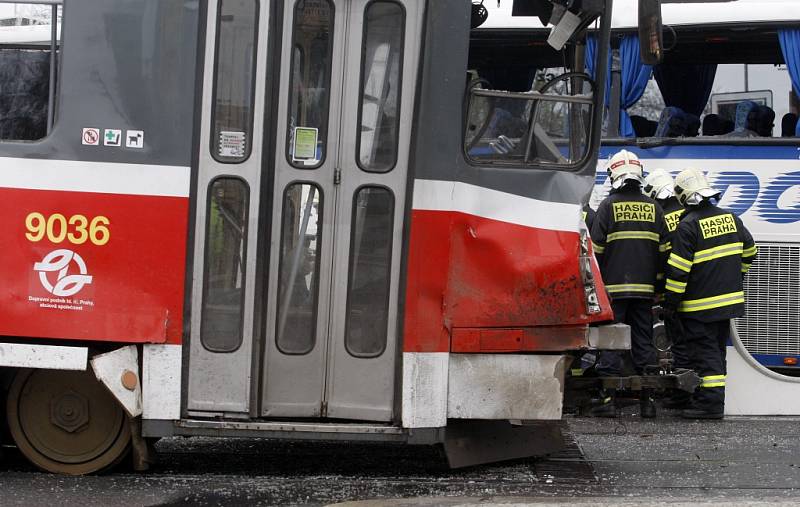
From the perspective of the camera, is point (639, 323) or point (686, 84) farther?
point (686, 84)

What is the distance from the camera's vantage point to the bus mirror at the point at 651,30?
6.17 meters

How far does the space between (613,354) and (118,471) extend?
3.56 metres

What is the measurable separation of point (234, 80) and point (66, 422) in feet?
7.06

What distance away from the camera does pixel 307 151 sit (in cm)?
606

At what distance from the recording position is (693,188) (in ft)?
29.2

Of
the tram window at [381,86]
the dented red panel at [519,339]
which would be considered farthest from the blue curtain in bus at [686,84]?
the tram window at [381,86]

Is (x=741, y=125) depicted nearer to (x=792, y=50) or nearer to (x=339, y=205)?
(x=792, y=50)

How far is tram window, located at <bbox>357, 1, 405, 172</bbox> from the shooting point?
6070mm

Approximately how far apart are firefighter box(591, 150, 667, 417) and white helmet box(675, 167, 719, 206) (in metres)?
0.26

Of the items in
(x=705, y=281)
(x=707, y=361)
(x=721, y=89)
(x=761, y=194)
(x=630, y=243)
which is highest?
(x=721, y=89)

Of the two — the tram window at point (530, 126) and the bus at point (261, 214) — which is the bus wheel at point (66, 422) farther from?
the tram window at point (530, 126)

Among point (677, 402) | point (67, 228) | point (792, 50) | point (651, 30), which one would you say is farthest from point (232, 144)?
point (792, 50)

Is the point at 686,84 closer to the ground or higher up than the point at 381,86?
higher up

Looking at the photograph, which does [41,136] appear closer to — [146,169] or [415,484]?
[146,169]
